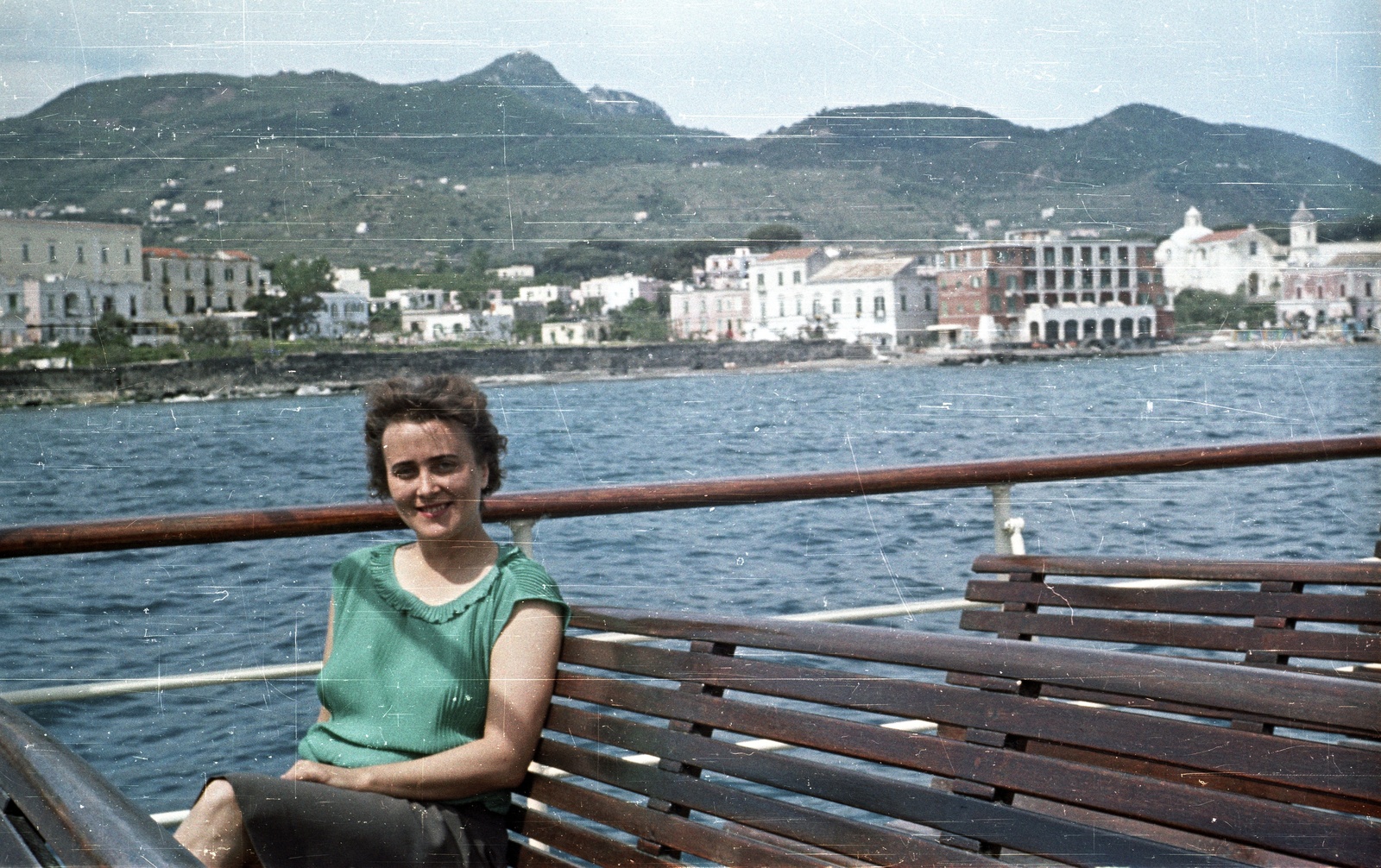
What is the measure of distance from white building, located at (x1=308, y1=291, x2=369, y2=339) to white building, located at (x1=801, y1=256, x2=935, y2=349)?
1.10 m

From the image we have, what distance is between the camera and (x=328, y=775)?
4.88 ft

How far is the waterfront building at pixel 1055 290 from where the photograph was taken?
2502 millimetres

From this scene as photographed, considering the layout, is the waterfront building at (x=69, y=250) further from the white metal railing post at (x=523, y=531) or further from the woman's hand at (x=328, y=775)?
the woman's hand at (x=328, y=775)

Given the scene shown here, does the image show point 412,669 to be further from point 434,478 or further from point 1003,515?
point 1003,515

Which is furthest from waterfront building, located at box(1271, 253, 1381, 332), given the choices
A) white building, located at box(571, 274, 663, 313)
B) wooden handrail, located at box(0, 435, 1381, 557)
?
white building, located at box(571, 274, 663, 313)

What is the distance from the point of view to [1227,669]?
3.14ft

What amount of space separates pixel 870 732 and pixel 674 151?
1.19 meters

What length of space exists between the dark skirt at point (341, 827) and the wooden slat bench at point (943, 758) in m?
0.13

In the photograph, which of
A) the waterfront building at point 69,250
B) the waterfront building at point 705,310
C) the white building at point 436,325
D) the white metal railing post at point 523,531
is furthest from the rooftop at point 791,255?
the waterfront building at point 69,250

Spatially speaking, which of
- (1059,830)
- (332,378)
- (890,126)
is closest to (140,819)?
(1059,830)

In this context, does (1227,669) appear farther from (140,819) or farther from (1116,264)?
(1116,264)

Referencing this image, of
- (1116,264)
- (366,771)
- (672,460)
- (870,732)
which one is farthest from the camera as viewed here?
(672,460)

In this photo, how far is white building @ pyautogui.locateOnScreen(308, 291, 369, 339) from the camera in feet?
7.98

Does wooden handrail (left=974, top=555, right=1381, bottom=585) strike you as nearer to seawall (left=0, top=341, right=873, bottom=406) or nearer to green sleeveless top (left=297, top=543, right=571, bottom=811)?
green sleeveless top (left=297, top=543, right=571, bottom=811)
